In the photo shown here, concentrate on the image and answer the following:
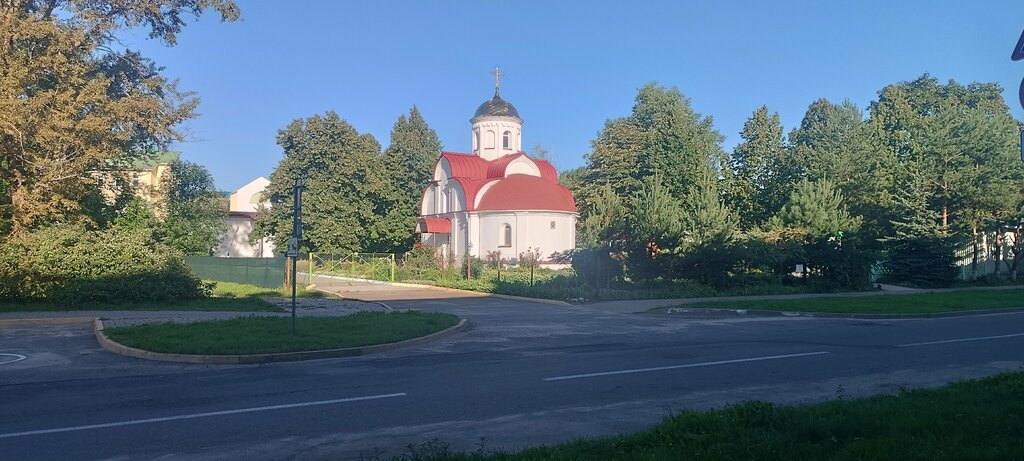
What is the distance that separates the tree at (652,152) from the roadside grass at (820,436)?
34.1 m

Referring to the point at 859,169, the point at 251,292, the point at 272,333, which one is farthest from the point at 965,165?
the point at 272,333

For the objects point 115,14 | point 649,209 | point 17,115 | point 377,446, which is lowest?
point 377,446

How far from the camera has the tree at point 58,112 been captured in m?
21.1

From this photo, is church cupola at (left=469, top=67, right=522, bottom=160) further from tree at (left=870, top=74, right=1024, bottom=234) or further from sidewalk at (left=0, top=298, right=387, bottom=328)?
sidewalk at (left=0, top=298, right=387, bottom=328)

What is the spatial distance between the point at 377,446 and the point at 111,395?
15.0ft

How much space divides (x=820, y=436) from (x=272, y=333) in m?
11.0

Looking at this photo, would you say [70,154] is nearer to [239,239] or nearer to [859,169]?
[859,169]

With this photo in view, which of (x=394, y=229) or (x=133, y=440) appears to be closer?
(x=133, y=440)

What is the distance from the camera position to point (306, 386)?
393 inches

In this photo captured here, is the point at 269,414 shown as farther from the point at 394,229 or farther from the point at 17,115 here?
the point at 394,229

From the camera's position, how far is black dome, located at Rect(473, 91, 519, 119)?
56188mm

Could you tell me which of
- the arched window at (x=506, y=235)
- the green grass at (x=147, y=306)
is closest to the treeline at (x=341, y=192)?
the arched window at (x=506, y=235)

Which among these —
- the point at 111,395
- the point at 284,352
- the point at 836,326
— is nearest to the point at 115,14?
the point at 284,352

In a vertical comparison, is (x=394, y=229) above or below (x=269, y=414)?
above
